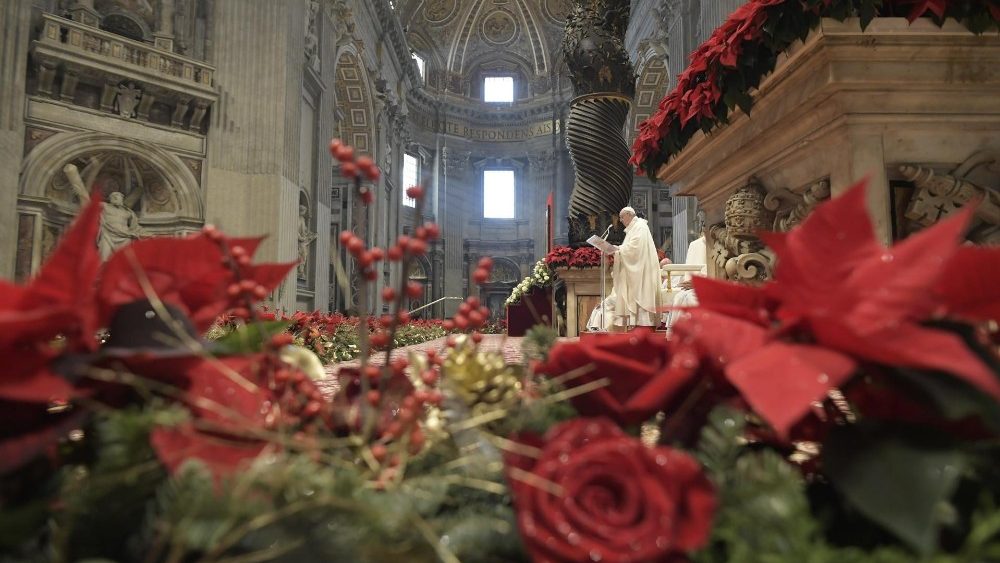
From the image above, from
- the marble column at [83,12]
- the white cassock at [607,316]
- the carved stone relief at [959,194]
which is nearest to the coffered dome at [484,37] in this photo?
the marble column at [83,12]

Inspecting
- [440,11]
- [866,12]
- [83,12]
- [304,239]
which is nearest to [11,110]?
[83,12]

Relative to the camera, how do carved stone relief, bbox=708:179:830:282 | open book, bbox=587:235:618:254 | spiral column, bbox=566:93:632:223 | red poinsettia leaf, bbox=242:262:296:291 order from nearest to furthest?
red poinsettia leaf, bbox=242:262:296:291 → carved stone relief, bbox=708:179:830:282 → open book, bbox=587:235:618:254 → spiral column, bbox=566:93:632:223

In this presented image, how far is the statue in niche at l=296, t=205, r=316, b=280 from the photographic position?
30.7ft

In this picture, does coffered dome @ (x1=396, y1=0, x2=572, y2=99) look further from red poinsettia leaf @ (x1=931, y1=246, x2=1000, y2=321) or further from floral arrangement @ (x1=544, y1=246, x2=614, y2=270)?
red poinsettia leaf @ (x1=931, y1=246, x2=1000, y2=321)

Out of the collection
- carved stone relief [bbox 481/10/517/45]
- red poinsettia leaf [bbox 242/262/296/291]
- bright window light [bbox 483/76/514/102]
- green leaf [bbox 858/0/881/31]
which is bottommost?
red poinsettia leaf [bbox 242/262/296/291]

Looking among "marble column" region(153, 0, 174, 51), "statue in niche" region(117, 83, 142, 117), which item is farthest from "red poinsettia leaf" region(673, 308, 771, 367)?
"marble column" region(153, 0, 174, 51)

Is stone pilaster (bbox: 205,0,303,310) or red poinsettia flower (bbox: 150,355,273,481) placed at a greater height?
stone pilaster (bbox: 205,0,303,310)

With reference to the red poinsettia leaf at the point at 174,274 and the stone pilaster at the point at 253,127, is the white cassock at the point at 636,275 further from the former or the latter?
the red poinsettia leaf at the point at 174,274

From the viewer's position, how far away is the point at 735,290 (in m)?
0.51

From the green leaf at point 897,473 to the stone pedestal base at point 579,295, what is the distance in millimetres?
7310

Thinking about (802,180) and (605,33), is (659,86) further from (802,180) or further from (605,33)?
(802,180)

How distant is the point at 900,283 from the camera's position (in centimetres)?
36

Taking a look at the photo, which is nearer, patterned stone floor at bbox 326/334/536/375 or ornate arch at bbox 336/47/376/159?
patterned stone floor at bbox 326/334/536/375

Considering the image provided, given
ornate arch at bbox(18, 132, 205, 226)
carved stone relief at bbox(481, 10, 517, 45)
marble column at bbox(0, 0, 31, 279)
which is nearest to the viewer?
marble column at bbox(0, 0, 31, 279)
